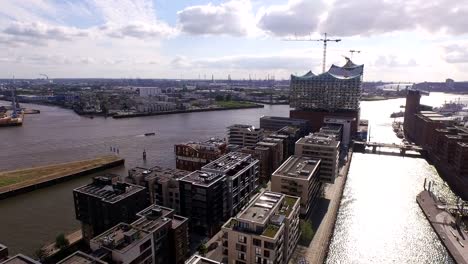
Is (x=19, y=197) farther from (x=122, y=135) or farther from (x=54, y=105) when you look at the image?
(x=54, y=105)

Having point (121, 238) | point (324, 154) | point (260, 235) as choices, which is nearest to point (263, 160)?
point (324, 154)

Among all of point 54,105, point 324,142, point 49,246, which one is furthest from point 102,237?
point 54,105

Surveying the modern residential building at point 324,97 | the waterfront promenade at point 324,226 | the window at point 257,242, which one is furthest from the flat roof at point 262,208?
the modern residential building at point 324,97

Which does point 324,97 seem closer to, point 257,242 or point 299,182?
point 299,182

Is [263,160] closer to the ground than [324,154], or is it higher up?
closer to the ground

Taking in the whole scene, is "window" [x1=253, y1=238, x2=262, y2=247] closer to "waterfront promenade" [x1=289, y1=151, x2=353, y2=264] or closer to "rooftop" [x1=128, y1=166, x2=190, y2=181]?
"waterfront promenade" [x1=289, y1=151, x2=353, y2=264]

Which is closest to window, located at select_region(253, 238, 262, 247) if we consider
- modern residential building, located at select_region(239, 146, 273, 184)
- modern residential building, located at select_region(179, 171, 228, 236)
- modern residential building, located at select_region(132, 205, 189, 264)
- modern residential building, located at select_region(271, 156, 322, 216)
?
modern residential building, located at select_region(132, 205, 189, 264)
